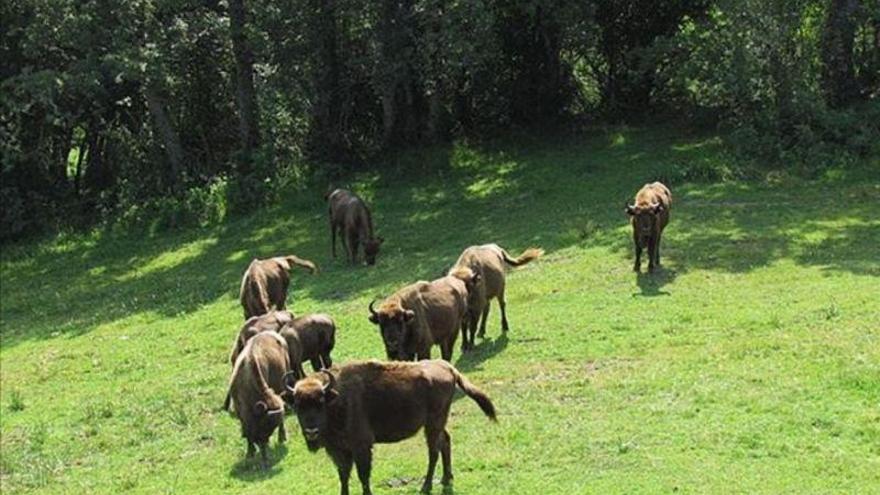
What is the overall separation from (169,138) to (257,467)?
2455 cm

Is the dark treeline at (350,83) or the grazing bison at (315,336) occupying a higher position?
the dark treeline at (350,83)

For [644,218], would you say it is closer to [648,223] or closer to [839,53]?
[648,223]

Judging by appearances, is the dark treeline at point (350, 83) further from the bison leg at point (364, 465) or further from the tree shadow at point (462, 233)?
the bison leg at point (364, 465)

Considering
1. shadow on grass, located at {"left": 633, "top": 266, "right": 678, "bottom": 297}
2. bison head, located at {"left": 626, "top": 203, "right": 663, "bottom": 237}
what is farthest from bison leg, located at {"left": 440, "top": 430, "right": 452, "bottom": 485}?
bison head, located at {"left": 626, "top": 203, "right": 663, "bottom": 237}

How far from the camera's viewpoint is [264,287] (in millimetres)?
18609

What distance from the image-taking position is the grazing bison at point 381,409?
10281 mm

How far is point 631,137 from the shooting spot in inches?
1347

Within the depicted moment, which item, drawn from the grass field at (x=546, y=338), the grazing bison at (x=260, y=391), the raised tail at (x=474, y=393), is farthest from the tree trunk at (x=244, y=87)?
the raised tail at (x=474, y=393)

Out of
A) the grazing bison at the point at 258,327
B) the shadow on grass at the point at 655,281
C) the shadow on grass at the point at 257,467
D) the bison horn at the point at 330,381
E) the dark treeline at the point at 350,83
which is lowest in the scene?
the shadow on grass at the point at 257,467

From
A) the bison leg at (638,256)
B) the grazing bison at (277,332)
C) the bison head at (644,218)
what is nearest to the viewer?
the grazing bison at (277,332)

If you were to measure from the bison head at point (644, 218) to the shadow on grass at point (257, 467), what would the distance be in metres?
9.34

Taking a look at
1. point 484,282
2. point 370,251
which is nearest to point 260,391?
point 484,282

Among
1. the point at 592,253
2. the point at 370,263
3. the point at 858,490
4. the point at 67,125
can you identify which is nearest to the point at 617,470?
the point at 858,490

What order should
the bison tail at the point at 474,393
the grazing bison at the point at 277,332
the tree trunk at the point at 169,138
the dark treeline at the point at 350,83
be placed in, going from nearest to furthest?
Result: the bison tail at the point at 474,393, the grazing bison at the point at 277,332, the dark treeline at the point at 350,83, the tree trunk at the point at 169,138
